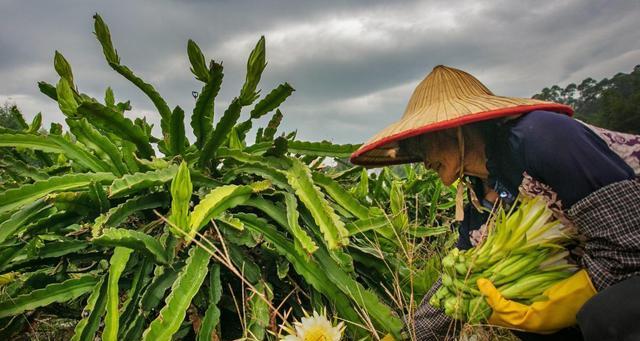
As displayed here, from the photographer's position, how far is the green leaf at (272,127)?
2.16m


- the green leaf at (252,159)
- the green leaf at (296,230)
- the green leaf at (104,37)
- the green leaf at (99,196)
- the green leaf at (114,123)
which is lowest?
the green leaf at (296,230)

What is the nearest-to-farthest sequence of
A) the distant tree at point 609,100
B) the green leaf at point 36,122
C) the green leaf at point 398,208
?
the green leaf at point 398,208, the green leaf at point 36,122, the distant tree at point 609,100

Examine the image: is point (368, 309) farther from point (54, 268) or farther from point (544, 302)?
point (54, 268)

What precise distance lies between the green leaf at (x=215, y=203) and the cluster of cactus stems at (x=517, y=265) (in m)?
0.80

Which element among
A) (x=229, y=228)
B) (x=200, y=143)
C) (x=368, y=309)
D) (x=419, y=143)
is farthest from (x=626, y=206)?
(x=200, y=143)

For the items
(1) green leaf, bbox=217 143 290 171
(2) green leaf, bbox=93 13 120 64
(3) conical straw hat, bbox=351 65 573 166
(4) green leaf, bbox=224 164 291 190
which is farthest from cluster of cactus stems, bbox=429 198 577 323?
(2) green leaf, bbox=93 13 120 64

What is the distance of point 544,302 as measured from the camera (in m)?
1.20

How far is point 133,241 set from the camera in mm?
1428

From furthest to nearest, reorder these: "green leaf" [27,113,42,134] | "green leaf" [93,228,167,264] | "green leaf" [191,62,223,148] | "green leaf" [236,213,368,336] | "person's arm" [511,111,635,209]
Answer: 1. "green leaf" [27,113,42,134]
2. "green leaf" [191,62,223,148]
3. "green leaf" [236,213,368,336]
4. "green leaf" [93,228,167,264]
5. "person's arm" [511,111,635,209]

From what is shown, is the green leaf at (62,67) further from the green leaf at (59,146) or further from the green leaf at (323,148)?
the green leaf at (323,148)

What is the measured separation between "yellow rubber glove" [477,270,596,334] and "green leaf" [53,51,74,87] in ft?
6.52

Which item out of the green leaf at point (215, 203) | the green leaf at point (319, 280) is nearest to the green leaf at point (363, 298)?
the green leaf at point (319, 280)

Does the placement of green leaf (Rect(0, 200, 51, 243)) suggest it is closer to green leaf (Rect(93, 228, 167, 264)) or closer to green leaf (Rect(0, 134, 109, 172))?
green leaf (Rect(0, 134, 109, 172))

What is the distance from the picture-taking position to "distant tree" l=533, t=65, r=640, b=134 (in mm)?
33688
